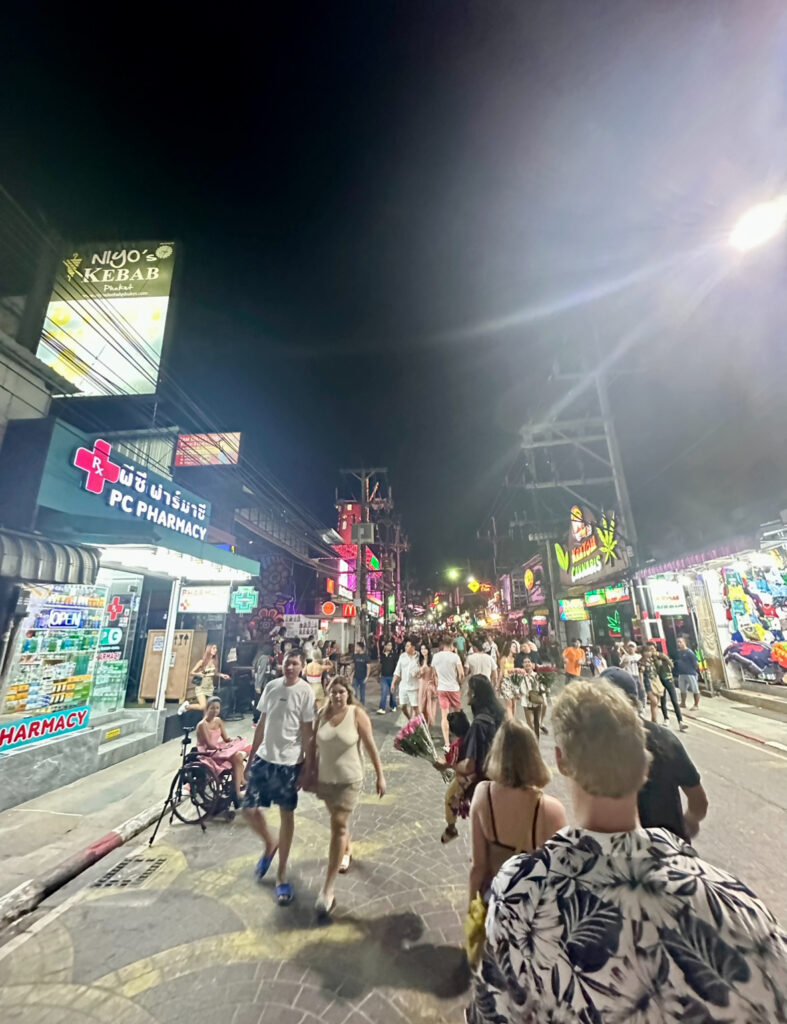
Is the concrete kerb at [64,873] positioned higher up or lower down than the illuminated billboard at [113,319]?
lower down

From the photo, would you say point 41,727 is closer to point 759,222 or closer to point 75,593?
point 75,593

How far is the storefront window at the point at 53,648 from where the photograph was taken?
641 cm

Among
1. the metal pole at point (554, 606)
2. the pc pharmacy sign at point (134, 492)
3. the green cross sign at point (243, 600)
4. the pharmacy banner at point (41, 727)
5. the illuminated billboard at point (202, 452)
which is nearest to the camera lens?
the pharmacy banner at point (41, 727)

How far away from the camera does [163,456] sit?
14664mm

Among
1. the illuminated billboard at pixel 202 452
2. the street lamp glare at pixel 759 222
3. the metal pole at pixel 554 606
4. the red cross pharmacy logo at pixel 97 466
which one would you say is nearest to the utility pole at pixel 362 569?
the metal pole at pixel 554 606

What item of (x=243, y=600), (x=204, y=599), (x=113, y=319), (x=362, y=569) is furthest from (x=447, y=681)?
(x=362, y=569)

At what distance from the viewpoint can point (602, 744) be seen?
4.92 ft

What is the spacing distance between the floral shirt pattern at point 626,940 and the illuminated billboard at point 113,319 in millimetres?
12879

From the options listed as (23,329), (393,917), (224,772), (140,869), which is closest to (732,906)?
(393,917)

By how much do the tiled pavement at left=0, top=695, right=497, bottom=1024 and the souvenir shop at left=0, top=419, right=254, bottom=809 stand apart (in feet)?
10.6

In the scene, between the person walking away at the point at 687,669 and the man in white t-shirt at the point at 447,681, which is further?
the person walking away at the point at 687,669

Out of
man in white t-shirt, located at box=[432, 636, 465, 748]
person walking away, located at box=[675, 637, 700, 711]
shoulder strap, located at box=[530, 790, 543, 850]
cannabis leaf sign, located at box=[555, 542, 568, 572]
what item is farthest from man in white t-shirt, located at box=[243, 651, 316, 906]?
cannabis leaf sign, located at box=[555, 542, 568, 572]

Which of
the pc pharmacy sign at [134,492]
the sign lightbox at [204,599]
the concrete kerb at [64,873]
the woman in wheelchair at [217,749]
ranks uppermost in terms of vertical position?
the pc pharmacy sign at [134,492]

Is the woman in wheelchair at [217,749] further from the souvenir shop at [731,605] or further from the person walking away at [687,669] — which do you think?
the souvenir shop at [731,605]
